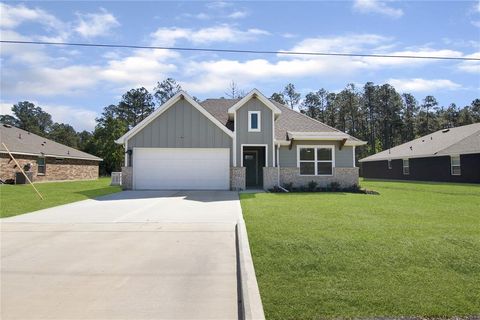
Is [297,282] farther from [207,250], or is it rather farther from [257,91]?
Result: [257,91]

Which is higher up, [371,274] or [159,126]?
[159,126]

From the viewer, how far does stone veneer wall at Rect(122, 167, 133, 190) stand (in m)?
19.1

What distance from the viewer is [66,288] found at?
15.8 feet

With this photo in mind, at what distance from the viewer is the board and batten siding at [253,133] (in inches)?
765

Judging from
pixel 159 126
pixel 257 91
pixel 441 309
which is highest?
pixel 257 91

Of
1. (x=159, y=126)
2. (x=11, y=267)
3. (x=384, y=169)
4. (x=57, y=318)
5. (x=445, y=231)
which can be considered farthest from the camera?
(x=384, y=169)

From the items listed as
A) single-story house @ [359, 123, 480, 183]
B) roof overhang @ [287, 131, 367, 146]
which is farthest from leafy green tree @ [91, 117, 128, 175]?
roof overhang @ [287, 131, 367, 146]

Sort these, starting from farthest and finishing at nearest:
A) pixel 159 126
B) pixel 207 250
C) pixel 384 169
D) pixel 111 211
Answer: pixel 384 169, pixel 159 126, pixel 111 211, pixel 207 250

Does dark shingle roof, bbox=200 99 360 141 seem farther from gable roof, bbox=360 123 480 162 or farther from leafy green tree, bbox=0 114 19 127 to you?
leafy green tree, bbox=0 114 19 127

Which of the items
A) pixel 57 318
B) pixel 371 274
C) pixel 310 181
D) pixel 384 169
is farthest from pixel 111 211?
pixel 384 169

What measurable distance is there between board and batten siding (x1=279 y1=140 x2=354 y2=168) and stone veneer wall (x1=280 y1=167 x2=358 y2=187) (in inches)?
15.1

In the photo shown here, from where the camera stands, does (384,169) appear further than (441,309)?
Yes

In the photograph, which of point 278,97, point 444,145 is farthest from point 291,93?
point 444,145

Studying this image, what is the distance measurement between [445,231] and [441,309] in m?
3.86
